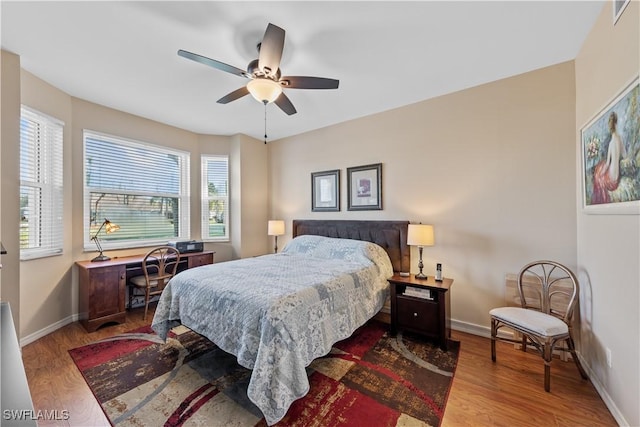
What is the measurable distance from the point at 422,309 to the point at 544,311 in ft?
3.39

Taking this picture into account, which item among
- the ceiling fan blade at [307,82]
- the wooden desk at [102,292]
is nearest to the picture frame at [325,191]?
the ceiling fan blade at [307,82]

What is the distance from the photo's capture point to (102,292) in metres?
2.98

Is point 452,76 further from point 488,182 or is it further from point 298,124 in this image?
point 298,124

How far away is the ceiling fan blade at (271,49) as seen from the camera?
172 cm

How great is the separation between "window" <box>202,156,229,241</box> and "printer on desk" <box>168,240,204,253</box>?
0.54 m

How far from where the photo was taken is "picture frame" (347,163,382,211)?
3.55 m

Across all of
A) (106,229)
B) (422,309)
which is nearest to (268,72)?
(422,309)

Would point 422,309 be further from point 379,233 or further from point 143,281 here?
point 143,281

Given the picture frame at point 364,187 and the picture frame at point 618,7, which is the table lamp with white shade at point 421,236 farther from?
the picture frame at point 618,7

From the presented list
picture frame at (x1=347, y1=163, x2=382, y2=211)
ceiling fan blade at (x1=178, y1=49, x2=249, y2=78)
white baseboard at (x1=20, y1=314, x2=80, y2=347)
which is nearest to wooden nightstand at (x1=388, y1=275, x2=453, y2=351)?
picture frame at (x1=347, y1=163, x2=382, y2=211)

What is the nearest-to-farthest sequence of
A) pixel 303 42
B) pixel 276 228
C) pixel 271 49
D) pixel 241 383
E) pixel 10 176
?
pixel 271 49 → pixel 241 383 → pixel 303 42 → pixel 10 176 → pixel 276 228

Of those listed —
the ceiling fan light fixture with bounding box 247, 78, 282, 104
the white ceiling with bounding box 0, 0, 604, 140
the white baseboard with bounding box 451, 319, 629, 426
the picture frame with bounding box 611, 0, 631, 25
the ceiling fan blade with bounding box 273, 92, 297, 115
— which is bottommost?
the white baseboard with bounding box 451, 319, 629, 426

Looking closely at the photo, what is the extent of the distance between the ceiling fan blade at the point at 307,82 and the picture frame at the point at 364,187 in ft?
5.36

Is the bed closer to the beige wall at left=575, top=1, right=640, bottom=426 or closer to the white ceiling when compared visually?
the beige wall at left=575, top=1, right=640, bottom=426
